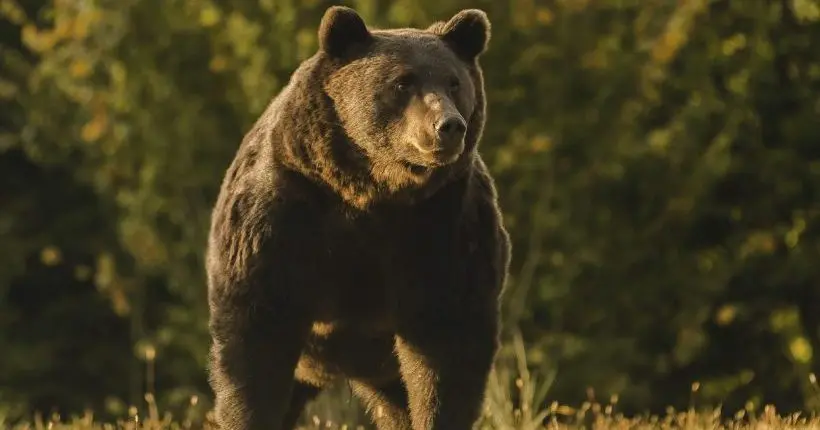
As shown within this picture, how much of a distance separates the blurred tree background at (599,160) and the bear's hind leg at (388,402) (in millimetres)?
8314

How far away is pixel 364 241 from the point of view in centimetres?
588

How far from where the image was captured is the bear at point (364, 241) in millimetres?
5770

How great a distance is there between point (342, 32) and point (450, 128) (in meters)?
0.68

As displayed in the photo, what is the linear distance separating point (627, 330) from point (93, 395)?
6.47 meters

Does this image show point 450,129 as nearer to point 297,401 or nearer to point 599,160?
point 297,401

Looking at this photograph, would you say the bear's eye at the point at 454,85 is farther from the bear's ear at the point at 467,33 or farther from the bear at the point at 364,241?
the bear's ear at the point at 467,33

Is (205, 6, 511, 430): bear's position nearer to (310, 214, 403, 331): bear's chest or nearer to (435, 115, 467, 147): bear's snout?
(310, 214, 403, 331): bear's chest

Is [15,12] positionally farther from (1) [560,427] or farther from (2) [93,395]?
(1) [560,427]

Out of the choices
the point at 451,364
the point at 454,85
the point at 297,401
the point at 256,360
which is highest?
the point at 454,85

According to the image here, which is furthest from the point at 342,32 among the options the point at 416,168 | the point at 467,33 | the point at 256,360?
the point at 256,360

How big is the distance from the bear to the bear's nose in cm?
26

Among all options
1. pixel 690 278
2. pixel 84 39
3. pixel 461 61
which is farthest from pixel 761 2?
pixel 461 61

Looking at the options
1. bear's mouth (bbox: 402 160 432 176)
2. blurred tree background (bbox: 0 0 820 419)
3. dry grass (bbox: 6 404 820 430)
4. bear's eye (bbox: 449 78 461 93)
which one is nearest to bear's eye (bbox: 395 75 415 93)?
bear's eye (bbox: 449 78 461 93)

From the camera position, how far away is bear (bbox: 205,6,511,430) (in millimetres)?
5770
